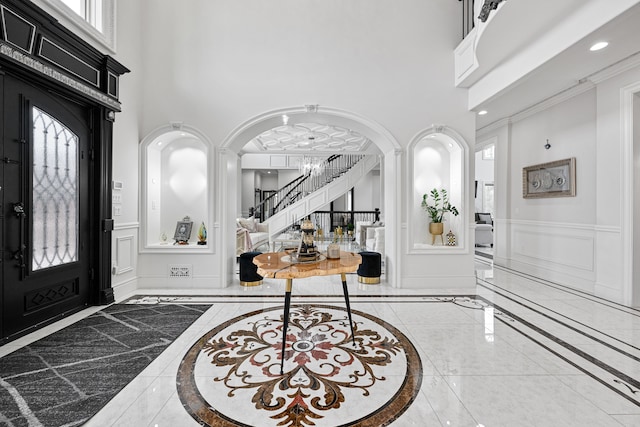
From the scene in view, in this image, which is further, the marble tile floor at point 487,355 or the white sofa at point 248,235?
the white sofa at point 248,235

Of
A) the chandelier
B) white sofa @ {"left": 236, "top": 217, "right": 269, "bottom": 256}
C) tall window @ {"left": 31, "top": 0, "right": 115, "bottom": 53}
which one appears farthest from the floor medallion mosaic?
the chandelier

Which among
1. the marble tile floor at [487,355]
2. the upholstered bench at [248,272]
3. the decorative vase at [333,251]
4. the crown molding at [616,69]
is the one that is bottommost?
the marble tile floor at [487,355]

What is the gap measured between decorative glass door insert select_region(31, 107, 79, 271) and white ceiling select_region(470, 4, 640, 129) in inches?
222

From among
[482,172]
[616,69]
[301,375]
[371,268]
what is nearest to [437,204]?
[371,268]

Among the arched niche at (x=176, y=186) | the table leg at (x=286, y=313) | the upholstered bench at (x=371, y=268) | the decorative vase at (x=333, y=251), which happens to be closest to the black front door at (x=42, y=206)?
the arched niche at (x=176, y=186)

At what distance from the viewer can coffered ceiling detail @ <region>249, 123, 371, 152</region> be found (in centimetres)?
782

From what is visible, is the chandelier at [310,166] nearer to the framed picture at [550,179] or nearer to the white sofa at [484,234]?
the framed picture at [550,179]

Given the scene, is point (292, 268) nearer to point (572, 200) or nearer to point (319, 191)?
point (572, 200)

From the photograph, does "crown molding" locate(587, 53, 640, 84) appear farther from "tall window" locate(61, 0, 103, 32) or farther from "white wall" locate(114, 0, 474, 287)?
"tall window" locate(61, 0, 103, 32)

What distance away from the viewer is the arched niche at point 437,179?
4.55 m

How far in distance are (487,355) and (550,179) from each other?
4.23 m

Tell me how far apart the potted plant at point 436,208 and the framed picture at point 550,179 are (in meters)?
1.95

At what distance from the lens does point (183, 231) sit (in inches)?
186

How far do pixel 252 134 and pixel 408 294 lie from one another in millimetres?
3632
